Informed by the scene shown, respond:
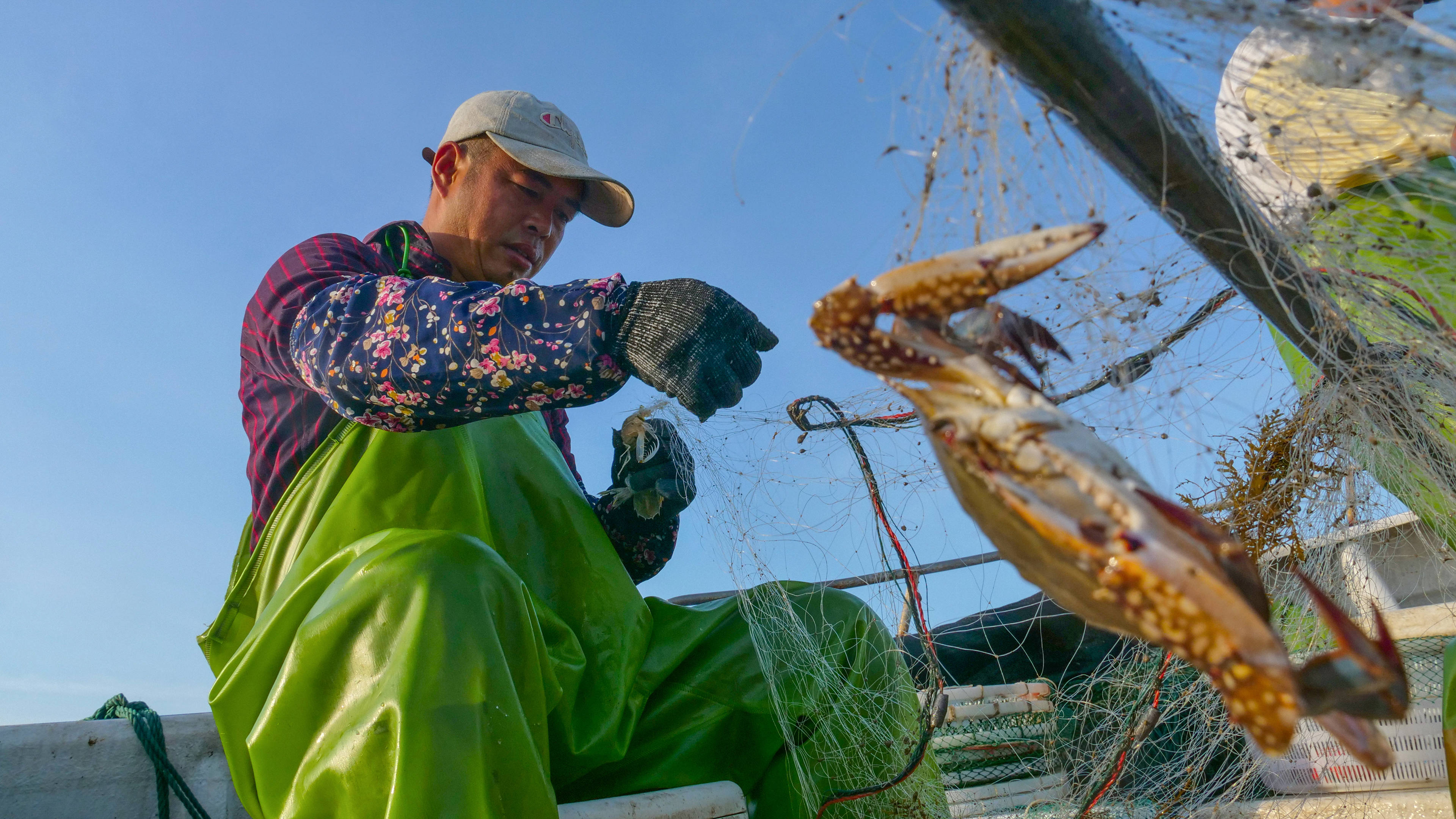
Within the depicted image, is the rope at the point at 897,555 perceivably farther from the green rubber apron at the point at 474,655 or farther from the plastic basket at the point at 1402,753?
the plastic basket at the point at 1402,753

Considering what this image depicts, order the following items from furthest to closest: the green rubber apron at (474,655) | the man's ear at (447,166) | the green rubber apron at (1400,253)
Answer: the man's ear at (447,166) < the green rubber apron at (474,655) < the green rubber apron at (1400,253)

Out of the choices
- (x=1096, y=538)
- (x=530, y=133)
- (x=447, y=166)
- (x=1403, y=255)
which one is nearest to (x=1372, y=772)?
(x=1403, y=255)

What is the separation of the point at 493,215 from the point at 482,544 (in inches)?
33.3

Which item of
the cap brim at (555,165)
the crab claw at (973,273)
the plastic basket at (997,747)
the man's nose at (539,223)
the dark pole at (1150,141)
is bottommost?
the plastic basket at (997,747)

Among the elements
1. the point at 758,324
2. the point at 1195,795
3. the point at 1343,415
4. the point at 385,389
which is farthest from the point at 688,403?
the point at 1195,795

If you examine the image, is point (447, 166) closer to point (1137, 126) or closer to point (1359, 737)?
point (1137, 126)

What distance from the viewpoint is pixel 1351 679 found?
0.43m

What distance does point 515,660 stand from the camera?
43.4 inches

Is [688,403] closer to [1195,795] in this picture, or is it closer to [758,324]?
[758,324]

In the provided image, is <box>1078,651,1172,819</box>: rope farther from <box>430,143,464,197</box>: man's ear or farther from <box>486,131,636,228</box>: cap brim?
<box>430,143,464,197</box>: man's ear

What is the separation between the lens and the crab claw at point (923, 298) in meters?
0.51

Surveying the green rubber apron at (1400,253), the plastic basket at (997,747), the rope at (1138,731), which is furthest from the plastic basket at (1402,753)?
the green rubber apron at (1400,253)

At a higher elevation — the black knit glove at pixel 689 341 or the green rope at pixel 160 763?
the black knit glove at pixel 689 341

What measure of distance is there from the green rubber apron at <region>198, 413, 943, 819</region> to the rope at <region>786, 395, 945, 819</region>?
8cm
